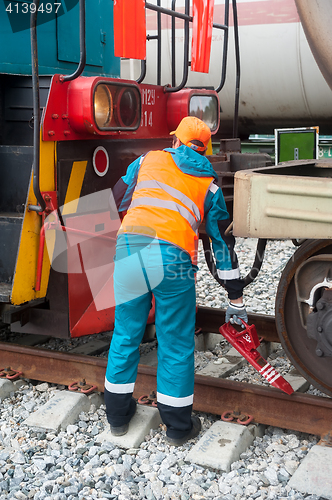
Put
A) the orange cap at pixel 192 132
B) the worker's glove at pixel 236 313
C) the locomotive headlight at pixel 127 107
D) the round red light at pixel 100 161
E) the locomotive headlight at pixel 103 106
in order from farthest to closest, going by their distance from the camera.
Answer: the round red light at pixel 100 161
the locomotive headlight at pixel 127 107
the locomotive headlight at pixel 103 106
the worker's glove at pixel 236 313
the orange cap at pixel 192 132

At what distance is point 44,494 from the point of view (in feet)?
8.35

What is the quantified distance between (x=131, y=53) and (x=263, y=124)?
17.9 feet

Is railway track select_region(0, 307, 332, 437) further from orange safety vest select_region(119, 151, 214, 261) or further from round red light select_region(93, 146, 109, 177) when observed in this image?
round red light select_region(93, 146, 109, 177)

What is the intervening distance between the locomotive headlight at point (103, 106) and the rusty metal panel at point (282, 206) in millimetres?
1147

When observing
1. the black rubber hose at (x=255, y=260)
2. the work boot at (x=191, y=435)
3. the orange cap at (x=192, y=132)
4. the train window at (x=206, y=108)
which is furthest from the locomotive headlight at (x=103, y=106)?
the work boot at (x=191, y=435)

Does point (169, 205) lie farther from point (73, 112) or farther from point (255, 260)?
point (73, 112)

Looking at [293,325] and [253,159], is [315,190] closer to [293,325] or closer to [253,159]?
[293,325]

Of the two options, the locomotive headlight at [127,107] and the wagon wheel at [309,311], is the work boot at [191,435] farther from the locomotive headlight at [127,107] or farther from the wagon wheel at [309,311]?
the locomotive headlight at [127,107]

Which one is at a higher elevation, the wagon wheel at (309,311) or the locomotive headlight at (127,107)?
the locomotive headlight at (127,107)

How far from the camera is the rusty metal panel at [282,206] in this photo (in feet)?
7.56

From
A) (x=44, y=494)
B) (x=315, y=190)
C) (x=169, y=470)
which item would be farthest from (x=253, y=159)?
(x=44, y=494)

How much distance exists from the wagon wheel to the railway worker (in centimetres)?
34

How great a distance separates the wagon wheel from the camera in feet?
8.98

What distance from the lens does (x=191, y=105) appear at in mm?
4039
